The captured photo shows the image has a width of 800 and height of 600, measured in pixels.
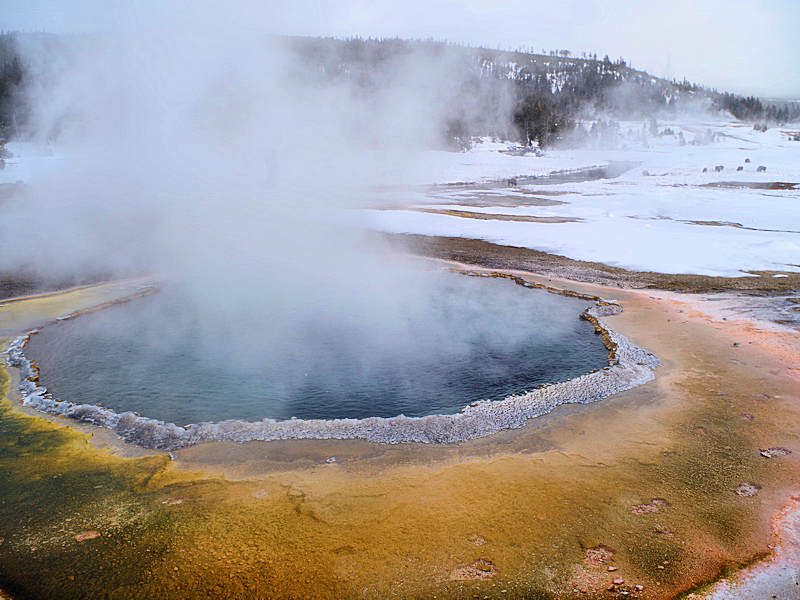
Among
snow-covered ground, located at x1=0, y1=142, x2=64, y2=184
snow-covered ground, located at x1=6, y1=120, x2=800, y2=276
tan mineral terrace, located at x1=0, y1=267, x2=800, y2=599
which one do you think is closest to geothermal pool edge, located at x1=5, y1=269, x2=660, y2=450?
tan mineral terrace, located at x1=0, y1=267, x2=800, y2=599

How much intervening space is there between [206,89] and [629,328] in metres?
7.78

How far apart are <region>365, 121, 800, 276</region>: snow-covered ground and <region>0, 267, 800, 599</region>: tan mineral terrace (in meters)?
4.52

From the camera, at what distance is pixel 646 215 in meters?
11.2

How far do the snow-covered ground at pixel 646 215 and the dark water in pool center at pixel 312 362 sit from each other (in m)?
3.22

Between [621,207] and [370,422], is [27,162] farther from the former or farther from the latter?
[370,422]

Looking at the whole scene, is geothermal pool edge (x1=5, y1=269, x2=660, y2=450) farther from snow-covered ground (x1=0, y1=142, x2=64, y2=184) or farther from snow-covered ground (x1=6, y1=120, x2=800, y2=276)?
snow-covered ground (x1=0, y1=142, x2=64, y2=184)

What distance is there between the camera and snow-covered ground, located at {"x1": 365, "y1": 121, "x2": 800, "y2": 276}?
757 cm

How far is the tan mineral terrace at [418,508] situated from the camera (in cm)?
196

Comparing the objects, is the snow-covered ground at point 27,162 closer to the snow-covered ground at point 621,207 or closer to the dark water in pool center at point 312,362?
the snow-covered ground at point 621,207

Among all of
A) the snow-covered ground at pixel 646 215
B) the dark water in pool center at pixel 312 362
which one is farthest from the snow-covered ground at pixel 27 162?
the dark water in pool center at pixel 312 362

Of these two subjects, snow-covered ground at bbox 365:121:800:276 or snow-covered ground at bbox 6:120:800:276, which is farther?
snow-covered ground at bbox 6:120:800:276

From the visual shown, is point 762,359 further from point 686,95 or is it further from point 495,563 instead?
point 686,95

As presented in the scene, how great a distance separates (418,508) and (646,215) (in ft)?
33.8

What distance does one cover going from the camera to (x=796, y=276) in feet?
20.9
